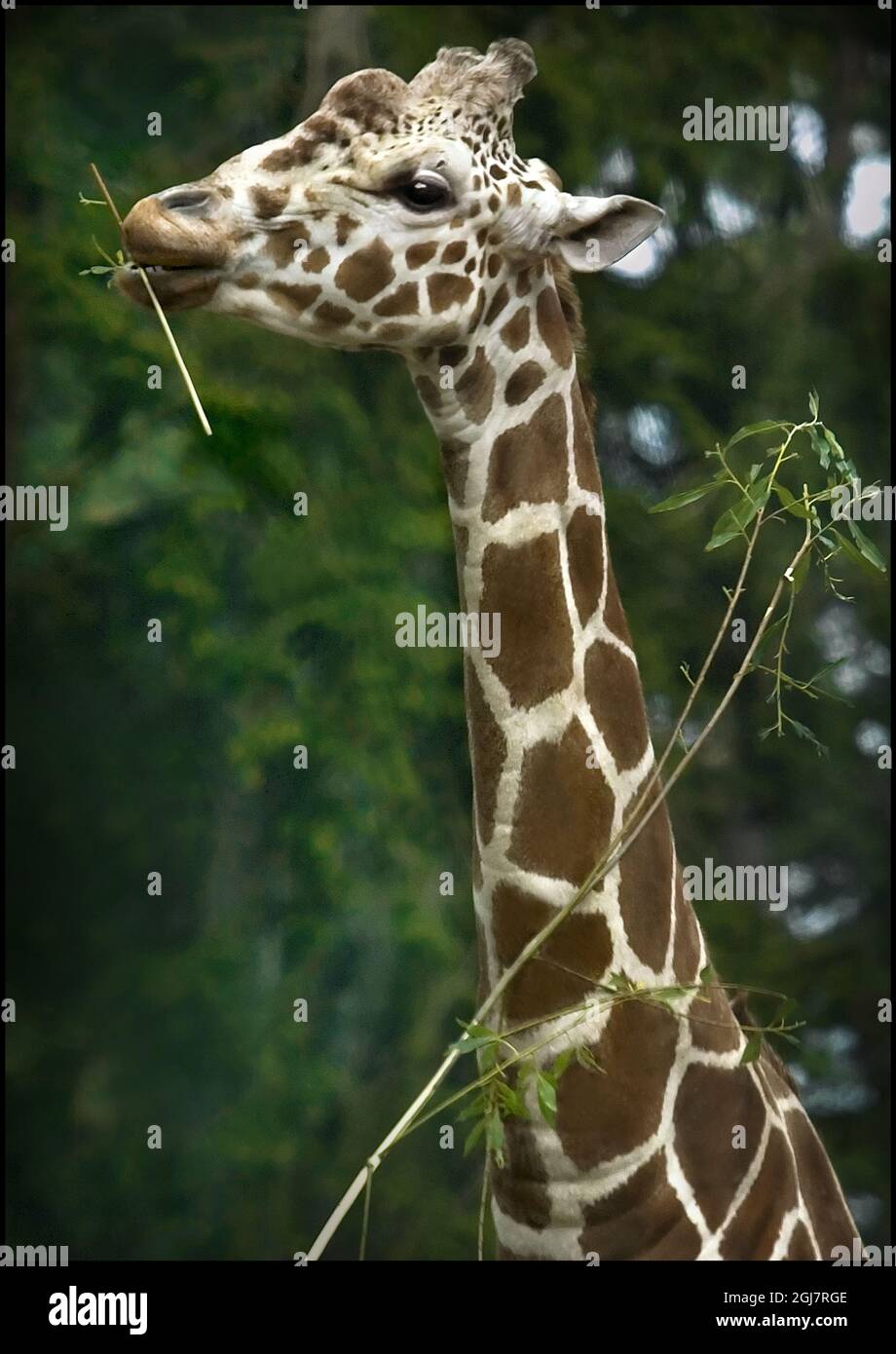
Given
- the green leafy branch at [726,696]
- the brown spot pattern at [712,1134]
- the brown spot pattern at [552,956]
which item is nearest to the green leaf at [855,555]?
the green leafy branch at [726,696]

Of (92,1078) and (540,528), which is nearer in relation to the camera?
(540,528)

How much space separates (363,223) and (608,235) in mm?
329

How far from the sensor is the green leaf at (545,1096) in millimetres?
1694

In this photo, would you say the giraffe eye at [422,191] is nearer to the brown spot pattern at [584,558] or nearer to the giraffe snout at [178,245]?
the giraffe snout at [178,245]

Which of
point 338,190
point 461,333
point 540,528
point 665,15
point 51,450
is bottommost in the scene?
point 540,528

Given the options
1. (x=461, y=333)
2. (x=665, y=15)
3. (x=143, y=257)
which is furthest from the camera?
(x=665, y=15)

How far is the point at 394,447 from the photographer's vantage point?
4016 mm

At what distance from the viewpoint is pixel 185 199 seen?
1694 millimetres

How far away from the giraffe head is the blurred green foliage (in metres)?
1.92

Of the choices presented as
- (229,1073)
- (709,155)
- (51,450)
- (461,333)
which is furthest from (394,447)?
(461,333)

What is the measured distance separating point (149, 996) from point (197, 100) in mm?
2281

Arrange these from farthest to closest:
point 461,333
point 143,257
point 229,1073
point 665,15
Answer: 1. point 665,15
2. point 229,1073
3. point 461,333
4. point 143,257

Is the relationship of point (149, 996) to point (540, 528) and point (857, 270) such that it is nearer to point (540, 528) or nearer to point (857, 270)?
point (540, 528)

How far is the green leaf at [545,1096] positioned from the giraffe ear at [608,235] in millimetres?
950
